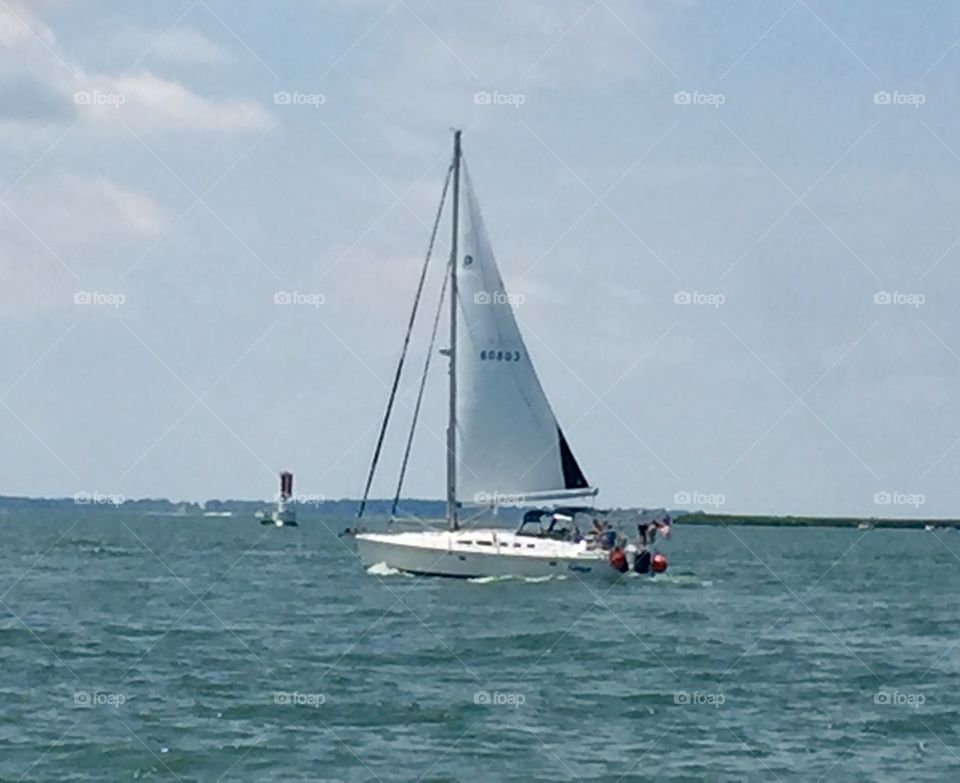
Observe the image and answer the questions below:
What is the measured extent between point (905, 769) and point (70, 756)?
12.9m

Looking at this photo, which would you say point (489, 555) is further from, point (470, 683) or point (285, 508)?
point (285, 508)

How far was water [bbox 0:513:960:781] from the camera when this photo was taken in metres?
27.7

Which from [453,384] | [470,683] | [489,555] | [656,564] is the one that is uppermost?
[453,384]

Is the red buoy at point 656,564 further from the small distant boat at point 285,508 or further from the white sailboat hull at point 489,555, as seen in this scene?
the small distant boat at point 285,508

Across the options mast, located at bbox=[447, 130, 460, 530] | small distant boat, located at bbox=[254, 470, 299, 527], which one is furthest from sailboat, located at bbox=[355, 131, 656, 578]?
small distant boat, located at bbox=[254, 470, 299, 527]

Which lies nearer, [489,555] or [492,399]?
[489,555]

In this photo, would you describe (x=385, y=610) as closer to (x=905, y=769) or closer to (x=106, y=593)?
(x=106, y=593)

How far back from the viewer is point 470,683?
117 ft

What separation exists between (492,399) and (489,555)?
242 inches

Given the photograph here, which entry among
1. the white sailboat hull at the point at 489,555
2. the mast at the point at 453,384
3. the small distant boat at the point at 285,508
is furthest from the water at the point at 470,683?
the small distant boat at the point at 285,508

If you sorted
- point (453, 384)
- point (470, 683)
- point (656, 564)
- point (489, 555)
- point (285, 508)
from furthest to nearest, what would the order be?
point (285, 508) → point (656, 564) → point (453, 384) → point (489, 555) → point (470, 683)

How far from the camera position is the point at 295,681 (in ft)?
117

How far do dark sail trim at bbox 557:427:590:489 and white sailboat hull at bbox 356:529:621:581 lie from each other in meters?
2.98

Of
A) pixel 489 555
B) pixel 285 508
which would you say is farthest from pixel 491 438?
pixel 285 508
